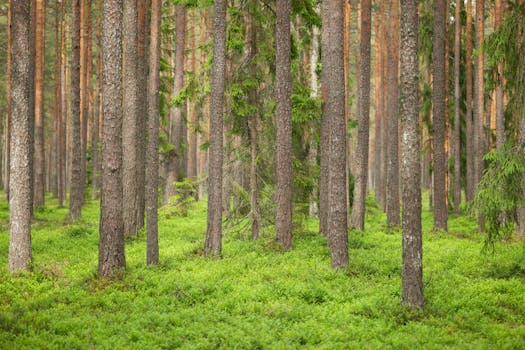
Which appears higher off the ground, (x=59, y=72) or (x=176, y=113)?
(x=59, y=72)

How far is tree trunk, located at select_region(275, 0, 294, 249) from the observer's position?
41.5 ft

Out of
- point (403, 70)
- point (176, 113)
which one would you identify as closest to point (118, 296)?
point (403, 70)

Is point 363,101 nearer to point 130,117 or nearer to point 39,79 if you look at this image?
point 130,117

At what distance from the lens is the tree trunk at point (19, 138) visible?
10.7 meters

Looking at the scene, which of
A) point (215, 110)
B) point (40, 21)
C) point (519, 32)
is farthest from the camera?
point (40, 21)

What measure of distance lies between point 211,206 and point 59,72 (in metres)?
17.5

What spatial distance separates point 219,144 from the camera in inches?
480

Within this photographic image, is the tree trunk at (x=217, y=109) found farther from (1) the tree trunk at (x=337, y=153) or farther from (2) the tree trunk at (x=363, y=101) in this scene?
(2) the tree trunk at (x=363, y=101)

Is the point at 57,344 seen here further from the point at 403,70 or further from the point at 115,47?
the point at 403,70

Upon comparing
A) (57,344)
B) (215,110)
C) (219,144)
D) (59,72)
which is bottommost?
(57,344)

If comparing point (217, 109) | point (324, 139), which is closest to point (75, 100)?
→ point (217, 109)

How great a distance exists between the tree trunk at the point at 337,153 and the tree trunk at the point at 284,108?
1382 mm

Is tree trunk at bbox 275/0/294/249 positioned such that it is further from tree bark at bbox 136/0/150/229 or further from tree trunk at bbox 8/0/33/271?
tree trunk at bbox 8/0/33/271

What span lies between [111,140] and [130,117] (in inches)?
139
